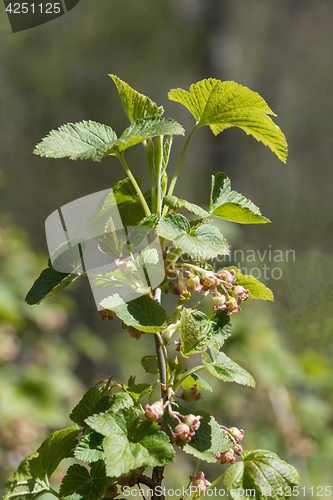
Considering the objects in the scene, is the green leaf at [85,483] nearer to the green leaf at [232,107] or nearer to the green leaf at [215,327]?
the green leaf at [215,327]

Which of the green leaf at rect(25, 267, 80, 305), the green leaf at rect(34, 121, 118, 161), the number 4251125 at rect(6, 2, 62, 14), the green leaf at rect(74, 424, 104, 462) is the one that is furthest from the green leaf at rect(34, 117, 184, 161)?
the number 4251125 at rect(6, 2, 62, 14)

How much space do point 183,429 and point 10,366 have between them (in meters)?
1.18

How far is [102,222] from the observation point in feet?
1.11

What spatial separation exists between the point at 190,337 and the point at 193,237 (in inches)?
3.1

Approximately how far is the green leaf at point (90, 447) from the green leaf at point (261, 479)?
0.37ft

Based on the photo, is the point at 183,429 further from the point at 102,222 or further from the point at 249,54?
the point at 249,54

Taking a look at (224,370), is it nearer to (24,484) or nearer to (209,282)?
(209,282)

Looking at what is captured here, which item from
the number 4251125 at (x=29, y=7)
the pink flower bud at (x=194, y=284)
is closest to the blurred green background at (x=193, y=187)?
the number 4251125 at (x=29, y=7)

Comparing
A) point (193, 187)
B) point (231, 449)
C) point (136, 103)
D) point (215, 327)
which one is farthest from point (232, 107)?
point (193, 187)

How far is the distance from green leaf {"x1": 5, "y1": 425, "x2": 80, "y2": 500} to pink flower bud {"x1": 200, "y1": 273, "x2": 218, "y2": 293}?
0.16 metres

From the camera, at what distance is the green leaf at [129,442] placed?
9.4 inches

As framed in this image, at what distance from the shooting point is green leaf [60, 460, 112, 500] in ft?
0.90

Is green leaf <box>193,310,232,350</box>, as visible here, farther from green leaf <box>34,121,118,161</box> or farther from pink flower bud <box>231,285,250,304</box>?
green leaf <box>34,121,118,161</box>

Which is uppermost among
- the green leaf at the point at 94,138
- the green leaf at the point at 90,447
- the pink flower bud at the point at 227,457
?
the green leaf at the point at 94,138
